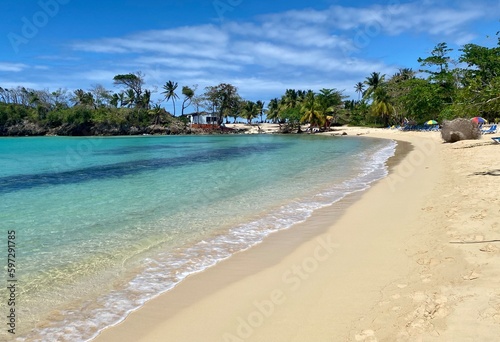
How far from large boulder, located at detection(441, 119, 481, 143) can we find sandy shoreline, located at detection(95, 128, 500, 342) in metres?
25.0

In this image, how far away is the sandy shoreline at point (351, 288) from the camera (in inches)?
142

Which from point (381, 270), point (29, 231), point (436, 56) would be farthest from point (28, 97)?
point (381, 270)

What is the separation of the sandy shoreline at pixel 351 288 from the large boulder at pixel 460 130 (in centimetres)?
2497

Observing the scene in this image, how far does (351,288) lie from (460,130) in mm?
30425

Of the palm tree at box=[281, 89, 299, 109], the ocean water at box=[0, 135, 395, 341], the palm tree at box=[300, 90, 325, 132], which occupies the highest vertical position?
the palm tree at box=[281, 89, 299, 109]

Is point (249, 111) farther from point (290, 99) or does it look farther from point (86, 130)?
point (86, 130)

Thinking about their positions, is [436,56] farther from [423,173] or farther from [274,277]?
[274,277]

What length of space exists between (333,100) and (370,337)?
8840cm

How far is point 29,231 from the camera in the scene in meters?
8.27

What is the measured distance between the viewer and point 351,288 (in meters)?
4.64

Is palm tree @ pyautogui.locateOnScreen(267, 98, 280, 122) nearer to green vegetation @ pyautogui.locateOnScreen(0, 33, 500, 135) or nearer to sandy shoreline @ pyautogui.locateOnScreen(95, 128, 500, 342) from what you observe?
green vegetation @ pyautogui.locateOnScreen(0, 33, 500, 135)

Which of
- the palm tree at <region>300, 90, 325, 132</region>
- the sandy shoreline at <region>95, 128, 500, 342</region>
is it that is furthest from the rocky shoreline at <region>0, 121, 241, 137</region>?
the sandy shoreline at <region>95, 128, 500, 342</region>

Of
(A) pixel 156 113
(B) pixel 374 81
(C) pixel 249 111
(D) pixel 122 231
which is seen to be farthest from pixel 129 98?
(D) pixel 122 231

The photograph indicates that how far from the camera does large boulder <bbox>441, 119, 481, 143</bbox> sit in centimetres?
2905
